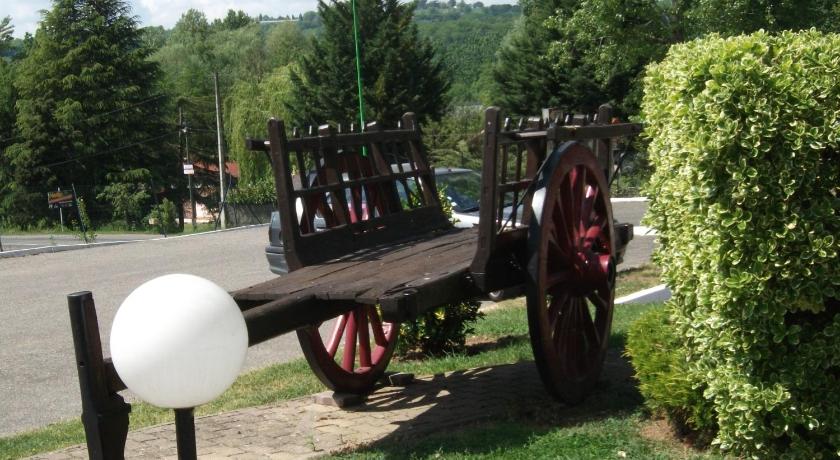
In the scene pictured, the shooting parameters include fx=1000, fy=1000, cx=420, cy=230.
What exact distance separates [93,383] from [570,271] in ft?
10.2

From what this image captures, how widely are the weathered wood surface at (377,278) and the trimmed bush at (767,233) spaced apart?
4.28ft

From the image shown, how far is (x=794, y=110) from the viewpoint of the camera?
4164mm

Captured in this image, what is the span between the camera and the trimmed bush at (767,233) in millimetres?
4172

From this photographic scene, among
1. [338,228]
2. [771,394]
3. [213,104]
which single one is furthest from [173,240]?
[213,104]

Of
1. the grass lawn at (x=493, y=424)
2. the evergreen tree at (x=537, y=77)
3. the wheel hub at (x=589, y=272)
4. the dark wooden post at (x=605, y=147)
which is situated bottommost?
the grass lawn at (x=493, y=424)

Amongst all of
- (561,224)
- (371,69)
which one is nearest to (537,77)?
(371,69)

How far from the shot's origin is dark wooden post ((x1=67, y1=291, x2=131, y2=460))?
3355 mm

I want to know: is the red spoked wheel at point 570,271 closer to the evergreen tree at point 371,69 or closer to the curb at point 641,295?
the curb at point 641,295

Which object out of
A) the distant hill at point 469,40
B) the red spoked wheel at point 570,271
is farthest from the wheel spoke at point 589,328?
the distant hill at point 469,40

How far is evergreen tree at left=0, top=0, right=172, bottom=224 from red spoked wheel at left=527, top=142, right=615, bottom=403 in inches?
1743

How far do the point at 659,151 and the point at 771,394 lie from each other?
5.07 feet

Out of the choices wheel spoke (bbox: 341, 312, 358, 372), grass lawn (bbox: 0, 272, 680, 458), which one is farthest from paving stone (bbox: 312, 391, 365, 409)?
grass lawn (bbox: 0, 272, 680, 458)

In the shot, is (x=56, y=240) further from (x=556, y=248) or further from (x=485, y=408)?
(x=556, y=248)

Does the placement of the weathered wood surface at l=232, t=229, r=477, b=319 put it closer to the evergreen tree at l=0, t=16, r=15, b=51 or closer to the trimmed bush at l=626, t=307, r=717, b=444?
the trimmed bush at l=626, t=307, r=717, b=444
